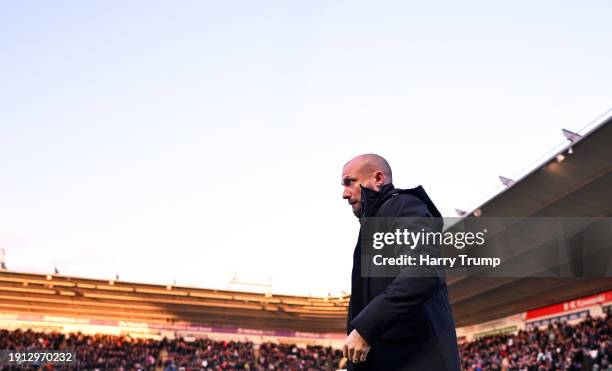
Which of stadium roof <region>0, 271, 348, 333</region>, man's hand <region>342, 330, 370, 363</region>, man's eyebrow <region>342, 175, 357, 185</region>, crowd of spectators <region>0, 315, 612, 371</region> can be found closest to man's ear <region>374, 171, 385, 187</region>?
man's eyebrow <region>342, 175, 357, 185</region>

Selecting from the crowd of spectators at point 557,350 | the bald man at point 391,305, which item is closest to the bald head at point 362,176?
the bald man at point 391,305

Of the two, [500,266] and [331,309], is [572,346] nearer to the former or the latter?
[500,266]

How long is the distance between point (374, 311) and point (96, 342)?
38722mm

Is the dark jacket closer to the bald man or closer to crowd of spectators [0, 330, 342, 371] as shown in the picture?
the bald man

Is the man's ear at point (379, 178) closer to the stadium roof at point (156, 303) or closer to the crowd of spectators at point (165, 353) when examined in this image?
the crowd of spectators at point (165, 353)

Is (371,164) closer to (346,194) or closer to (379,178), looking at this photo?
(379,178)

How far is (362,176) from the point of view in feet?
8.68

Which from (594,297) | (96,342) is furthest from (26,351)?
(594,297)

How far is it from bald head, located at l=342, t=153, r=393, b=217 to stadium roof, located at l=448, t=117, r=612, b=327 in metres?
16.3

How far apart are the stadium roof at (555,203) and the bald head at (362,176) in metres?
16.3

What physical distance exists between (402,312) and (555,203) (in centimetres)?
2318

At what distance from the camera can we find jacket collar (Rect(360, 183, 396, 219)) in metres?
2.53

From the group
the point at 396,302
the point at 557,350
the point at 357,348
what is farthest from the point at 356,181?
the point at 557,350

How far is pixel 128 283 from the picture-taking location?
35.8 metres
